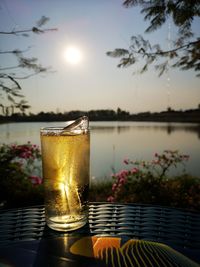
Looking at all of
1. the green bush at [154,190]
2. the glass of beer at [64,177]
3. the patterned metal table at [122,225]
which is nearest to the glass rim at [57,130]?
the glass of beer at [64,177]

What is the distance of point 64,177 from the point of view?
2.43ft

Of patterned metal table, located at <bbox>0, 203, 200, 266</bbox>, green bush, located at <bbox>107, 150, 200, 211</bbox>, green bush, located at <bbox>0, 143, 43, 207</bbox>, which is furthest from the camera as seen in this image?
green bush, located at <bbox>0, 143, 43, 207</bbox>

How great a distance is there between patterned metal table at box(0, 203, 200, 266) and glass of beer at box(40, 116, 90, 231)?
0.04m

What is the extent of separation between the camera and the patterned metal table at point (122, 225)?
74 centimetres

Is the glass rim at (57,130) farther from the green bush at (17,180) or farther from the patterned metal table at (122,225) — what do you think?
the green bush at (17,180)

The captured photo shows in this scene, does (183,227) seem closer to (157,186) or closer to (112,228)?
(112,228)

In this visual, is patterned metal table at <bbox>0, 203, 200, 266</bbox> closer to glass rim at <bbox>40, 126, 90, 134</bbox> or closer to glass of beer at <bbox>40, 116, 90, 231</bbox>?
glass of beer at <bbox>40, 116, 90, 231</bbox>

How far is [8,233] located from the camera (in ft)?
2.65

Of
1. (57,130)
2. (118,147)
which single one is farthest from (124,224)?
(118,147)

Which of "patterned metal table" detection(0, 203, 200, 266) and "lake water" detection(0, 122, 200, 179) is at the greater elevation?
"patterned metal table" detection(0, 203, 200, 266)

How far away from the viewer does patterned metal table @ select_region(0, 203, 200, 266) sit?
74 centimetres

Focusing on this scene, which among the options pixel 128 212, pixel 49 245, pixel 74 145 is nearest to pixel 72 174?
pixel 74 145

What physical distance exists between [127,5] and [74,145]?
8.88 ft

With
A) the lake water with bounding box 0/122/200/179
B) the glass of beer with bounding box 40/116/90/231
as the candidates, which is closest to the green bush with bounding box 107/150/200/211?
the lake water with bounding box 0/122/200/179
